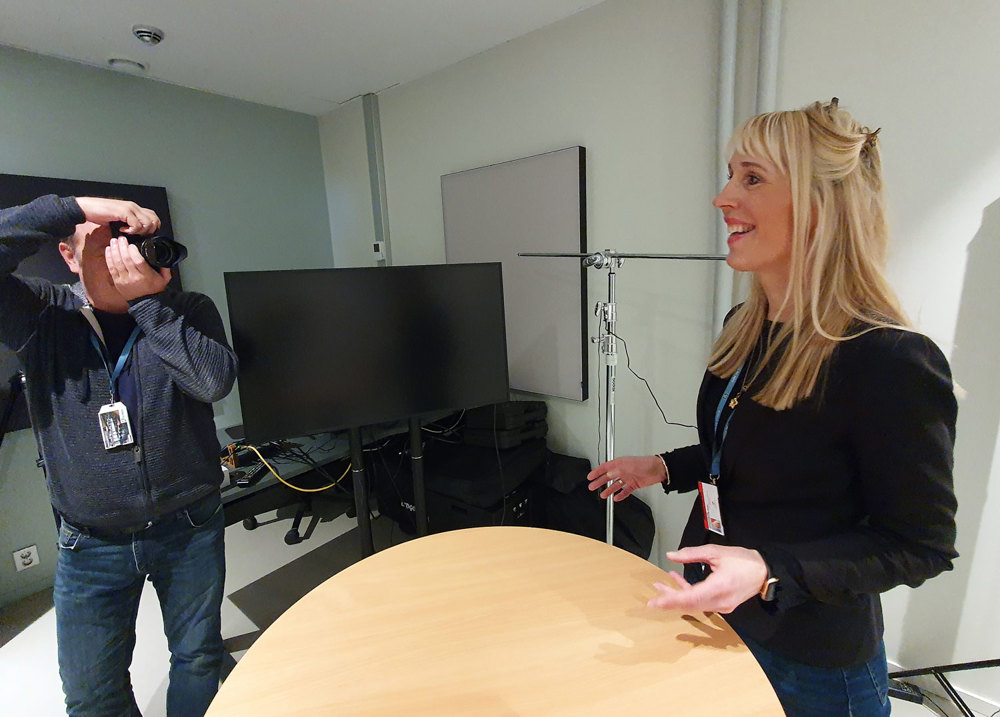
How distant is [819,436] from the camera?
805mm

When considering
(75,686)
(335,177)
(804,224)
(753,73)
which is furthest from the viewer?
(335,177)

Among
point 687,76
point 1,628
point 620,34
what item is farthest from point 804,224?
point 1,628

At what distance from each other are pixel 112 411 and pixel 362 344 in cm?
73

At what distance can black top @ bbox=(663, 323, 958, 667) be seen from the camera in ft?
2.36

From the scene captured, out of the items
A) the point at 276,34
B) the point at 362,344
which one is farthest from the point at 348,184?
the point at 362,344

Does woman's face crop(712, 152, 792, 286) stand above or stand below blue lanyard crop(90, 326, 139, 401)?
above

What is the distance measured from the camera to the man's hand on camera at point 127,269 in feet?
3.88

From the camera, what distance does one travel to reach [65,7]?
1780mm

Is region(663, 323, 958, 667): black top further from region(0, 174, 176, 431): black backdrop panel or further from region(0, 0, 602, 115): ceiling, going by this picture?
region(0, 174, 176, 431): black backdrop panel

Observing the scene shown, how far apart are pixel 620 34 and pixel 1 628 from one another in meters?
3.76

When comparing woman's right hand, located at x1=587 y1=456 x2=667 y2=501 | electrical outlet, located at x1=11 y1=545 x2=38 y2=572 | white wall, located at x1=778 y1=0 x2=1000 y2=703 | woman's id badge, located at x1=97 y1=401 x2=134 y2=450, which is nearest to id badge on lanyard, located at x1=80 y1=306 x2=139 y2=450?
woman's id badge, located at x1=97 y1=401 x2=134 y2=450

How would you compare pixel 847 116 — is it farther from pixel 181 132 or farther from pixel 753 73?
pixel 181 132

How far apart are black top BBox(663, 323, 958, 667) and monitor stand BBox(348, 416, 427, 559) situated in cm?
128

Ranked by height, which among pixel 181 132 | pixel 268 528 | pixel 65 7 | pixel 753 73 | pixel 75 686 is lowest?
pixel 268 528
